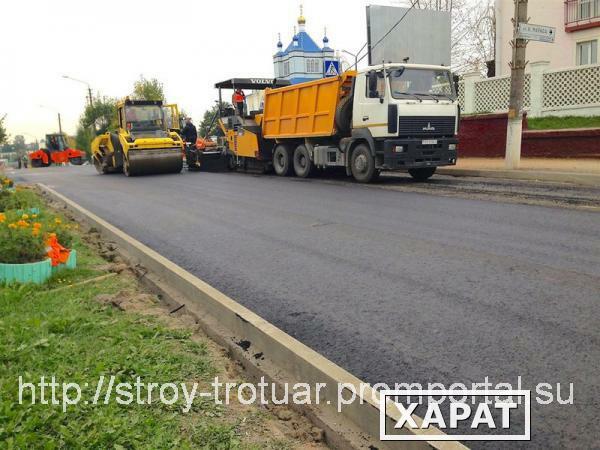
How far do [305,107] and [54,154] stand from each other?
36.1m

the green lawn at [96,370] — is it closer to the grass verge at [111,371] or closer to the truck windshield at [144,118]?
the grass verge at [111,371]

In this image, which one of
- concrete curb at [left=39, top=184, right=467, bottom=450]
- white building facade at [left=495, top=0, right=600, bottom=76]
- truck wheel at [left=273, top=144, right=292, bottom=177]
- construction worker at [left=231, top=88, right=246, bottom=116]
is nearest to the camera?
concrete curb at [left=39, top=184, right=467, bottom=450]

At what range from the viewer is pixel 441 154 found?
45.6ft

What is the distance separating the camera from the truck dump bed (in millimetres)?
15031

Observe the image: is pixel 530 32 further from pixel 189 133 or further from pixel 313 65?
pixel 313 65

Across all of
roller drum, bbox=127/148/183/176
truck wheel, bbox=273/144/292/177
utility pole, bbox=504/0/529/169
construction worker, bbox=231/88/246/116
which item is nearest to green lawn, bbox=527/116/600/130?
utility pole, bbox=504/0/529/169

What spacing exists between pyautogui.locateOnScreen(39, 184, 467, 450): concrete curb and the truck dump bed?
10289mm

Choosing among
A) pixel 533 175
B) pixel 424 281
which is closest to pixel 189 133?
pixel 533 175

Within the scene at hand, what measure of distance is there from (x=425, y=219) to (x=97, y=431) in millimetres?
6591

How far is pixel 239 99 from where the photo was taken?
19.9 metres

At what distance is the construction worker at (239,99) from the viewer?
19.9m

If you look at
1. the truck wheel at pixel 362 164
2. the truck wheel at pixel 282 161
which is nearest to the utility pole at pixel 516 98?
the truck wheel at pixel 362 164

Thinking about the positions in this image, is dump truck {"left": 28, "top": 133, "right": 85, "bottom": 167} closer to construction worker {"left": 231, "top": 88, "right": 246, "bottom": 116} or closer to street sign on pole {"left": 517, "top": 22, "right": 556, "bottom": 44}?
construction worker {"left": 231, "top": 88, "right": 246, "bottom": 116}

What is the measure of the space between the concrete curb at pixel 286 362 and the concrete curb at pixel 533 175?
34.3 feet
